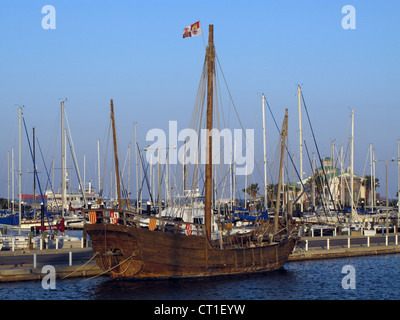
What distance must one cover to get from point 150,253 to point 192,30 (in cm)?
1457

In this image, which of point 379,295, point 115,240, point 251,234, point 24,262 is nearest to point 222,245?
point 251,234

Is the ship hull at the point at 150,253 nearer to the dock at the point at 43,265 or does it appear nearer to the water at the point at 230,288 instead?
the water at the point at 230,288

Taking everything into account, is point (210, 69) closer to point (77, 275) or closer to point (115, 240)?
point (115, 240)

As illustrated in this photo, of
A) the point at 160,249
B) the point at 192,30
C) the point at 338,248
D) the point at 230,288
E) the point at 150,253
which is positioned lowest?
the point at 230,288

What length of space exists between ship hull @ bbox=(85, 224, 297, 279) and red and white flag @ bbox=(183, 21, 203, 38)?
13.0 meters

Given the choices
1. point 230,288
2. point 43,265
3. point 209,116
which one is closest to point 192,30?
point 209,116

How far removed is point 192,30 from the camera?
3850cm

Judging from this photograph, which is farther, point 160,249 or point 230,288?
point 160,249

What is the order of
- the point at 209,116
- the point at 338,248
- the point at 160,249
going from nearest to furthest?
the point at 160,249 → the point at 209,116 → the point at 338,248

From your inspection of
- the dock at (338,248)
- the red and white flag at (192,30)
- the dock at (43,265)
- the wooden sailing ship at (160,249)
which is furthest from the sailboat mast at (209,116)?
the dock at (338,248)

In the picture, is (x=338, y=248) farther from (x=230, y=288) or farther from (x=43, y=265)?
(x=43, y=265)

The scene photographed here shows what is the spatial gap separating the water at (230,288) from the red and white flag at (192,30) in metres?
15.4

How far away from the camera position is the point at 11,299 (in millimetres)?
29219
